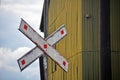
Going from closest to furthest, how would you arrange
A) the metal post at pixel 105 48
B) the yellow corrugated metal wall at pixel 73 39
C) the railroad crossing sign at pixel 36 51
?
the railroad crossing sign at pixel 36 51, the metal post at pixel 105 48, the yellow corrugated metal wall at pixel 73 39

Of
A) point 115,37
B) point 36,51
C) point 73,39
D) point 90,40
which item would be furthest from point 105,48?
point 73,39

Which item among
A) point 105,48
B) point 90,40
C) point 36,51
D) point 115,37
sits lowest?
point 36,51

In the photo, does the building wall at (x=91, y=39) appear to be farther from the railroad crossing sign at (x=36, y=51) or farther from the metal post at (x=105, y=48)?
the railroad crossing sign at (x=36, y=51)

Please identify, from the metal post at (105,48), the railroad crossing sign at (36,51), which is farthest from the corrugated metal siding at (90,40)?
the railroad crossing sign at (36,51)

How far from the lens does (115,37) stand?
1641 cm

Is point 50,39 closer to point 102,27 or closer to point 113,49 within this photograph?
point 102,27

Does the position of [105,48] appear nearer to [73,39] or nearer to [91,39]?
[91,39]

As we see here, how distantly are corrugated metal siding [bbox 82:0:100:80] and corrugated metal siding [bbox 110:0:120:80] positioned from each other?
25.3 inches

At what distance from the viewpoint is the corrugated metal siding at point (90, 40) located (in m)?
16.2

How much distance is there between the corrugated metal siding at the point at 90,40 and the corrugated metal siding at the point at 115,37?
0.64 metres

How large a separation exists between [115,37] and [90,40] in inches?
43.7

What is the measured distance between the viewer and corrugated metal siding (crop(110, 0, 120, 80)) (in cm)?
1614

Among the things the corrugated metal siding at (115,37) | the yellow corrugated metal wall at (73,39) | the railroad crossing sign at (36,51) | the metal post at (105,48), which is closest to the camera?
the railroad crossing sign at (36,51)

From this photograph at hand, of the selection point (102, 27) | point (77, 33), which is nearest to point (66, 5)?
point (77, 33)
